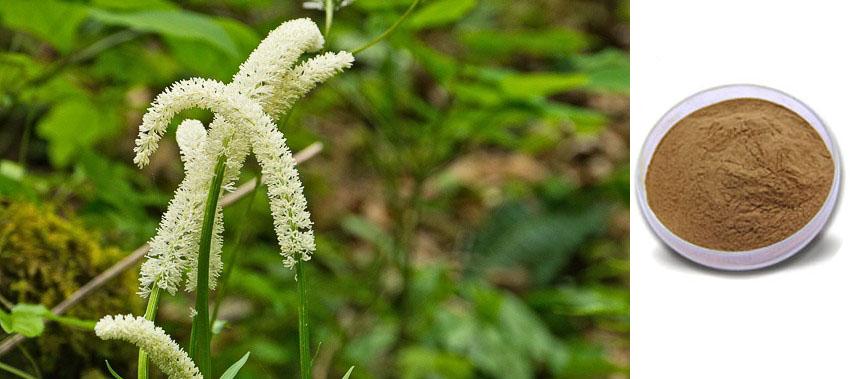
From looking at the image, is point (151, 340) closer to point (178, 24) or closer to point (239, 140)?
point (239, 140)

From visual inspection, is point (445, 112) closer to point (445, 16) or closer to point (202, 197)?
point (445, 16)

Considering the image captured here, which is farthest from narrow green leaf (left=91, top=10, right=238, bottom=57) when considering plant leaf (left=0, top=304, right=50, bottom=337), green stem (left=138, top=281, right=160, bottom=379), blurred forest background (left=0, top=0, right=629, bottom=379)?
green stem (left=138, top=281, right=160, bottom=379)

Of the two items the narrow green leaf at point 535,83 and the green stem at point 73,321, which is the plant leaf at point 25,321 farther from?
the narrow green leaf at point 535,83

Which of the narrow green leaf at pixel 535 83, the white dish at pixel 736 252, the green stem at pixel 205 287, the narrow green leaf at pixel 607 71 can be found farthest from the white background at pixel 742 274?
the green stem at pixel 205 287

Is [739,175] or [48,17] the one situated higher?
[48,17]

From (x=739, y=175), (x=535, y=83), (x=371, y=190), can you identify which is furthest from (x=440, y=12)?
(x=371, y=190)

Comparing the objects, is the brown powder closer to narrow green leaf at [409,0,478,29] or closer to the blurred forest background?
the blurred forest background

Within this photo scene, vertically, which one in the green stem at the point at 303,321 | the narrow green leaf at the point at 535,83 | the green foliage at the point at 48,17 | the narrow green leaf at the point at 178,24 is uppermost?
the green foliage at the point at 48,17
